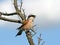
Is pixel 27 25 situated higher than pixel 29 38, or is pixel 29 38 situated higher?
pixel 27 25

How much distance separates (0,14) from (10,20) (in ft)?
1.25

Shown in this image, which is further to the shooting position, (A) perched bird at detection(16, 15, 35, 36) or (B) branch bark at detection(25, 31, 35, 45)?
(A) perched bird at detection(16, 15, 35, 36)

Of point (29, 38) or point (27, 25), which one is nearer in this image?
point (29, 38)

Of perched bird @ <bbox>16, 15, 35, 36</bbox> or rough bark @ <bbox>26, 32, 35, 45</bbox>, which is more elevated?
perched bird @ <bbox>16, 15, 35, 36</bbox>

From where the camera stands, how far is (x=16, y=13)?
209 inches

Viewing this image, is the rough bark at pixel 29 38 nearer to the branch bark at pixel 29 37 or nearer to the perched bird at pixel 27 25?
the branch bark at pixel 29 37

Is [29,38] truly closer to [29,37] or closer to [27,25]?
[29,37]

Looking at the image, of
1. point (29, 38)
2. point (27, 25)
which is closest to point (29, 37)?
point (29, 38)

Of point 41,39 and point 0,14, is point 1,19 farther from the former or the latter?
point 41,39

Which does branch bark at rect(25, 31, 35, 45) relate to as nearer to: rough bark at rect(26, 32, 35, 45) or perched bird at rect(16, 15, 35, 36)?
rough bark at rect(26, 32, 35, 45)

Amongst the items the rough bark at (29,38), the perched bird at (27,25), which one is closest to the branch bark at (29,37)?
the rough bark at (29,38)

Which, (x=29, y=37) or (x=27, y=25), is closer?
(x=29, y=37)

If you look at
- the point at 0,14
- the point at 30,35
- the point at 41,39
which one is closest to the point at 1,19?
the point at 0,14

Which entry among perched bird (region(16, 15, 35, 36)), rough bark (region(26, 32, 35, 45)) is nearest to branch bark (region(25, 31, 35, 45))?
rough bark (region(26, 32, 35, 45))
